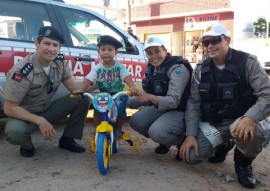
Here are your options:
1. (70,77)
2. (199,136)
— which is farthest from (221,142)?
(70,77)

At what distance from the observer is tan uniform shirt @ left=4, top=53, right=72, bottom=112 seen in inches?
122

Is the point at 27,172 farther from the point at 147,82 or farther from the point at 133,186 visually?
the point at 147,82

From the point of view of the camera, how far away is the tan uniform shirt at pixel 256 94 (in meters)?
2.62

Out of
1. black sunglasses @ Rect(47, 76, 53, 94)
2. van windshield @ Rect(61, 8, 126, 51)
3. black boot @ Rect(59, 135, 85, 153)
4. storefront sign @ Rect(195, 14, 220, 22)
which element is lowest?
black boot @ Rect(59, 135, 85, 153)

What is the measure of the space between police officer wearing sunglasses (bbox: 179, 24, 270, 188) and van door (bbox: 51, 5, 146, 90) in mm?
1713

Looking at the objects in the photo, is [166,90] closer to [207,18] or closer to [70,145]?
[70,145]

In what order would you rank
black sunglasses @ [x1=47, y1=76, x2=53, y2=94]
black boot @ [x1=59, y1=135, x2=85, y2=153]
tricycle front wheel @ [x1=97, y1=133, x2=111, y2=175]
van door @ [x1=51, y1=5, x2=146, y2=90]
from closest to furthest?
1. tricycle front wheel @ [x1=97, y1=133, x2=111, y2=175]
2. black sunglasses @ [x1=47, y1=76, x2=53, y2=94]
3. black boot @ [x1=59, y1=135, x2=85, y2=153]
4. van door @ [x1=51, y1=5, x2=146, y2=90]

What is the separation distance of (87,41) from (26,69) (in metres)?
1.49

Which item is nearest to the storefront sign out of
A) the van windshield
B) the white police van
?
the white police van

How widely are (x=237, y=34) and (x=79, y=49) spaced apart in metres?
16.8

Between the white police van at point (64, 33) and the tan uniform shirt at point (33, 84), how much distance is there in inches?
23.0

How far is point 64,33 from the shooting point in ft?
14.0

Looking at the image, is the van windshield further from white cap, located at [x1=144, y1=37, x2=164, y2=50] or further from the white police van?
white cap, located at [x1=144, y1=37, x2=164, y2=50]

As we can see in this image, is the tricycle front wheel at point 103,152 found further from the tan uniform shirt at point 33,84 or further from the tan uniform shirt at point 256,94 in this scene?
the tan uniform shirt at point 33,84
